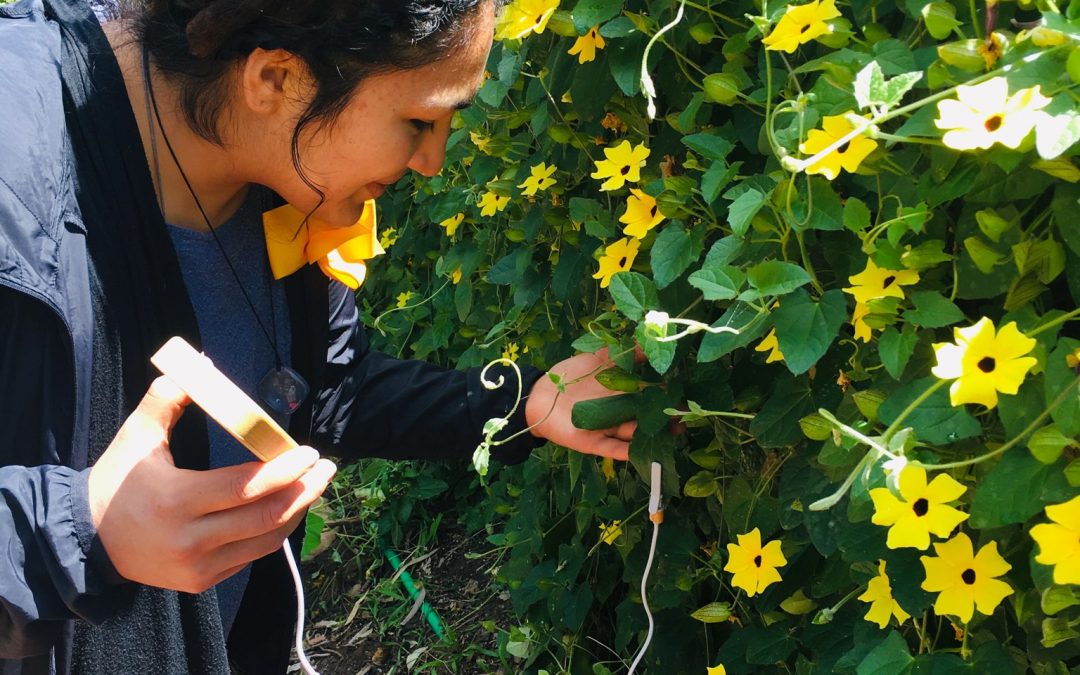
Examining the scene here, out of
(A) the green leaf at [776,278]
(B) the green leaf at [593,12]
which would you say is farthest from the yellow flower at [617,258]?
(A) the green leaf at [776,278]

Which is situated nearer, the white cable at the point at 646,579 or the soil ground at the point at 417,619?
the white cable at the point at 646,579

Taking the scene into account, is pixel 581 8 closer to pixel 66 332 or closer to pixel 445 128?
pixel 445 128

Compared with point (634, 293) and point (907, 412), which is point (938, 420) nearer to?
point (907, 412)

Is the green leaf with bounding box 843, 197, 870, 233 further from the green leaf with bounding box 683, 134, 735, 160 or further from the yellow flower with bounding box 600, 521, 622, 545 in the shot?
the yellow flower with bounding box 600, 521, 622, 545

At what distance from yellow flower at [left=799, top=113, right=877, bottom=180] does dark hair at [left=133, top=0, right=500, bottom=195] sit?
51 centimetres

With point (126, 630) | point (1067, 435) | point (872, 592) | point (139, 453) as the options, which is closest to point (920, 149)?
point (1067, 435)

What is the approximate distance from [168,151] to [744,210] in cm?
78

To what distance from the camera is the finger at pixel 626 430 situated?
52.2 inches

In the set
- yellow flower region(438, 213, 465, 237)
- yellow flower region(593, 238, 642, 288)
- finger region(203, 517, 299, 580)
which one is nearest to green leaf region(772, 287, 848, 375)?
yellow flower region(593, 238, 642, 288)

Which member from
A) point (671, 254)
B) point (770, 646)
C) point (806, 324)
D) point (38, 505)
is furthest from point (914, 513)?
point (38, 505)

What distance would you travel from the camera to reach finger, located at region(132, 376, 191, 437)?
111 centimetres

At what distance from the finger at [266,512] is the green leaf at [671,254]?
0.39m

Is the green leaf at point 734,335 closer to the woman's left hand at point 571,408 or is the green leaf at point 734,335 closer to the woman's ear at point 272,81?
the woman's left hand at point 571,408

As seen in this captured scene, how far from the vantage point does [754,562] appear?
1173mm
